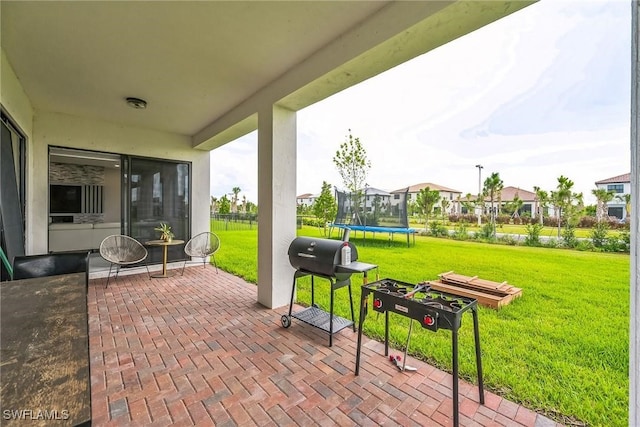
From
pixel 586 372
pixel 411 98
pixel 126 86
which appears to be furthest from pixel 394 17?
pixel 411 98

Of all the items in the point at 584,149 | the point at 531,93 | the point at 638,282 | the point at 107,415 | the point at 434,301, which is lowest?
the point at 107,415

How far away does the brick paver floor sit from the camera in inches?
63.9

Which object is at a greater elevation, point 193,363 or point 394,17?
point 394,17

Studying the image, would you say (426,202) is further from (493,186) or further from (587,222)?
(587,222)

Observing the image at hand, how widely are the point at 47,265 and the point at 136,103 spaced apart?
2.36 metres

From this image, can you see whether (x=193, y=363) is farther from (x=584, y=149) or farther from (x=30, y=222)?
(x=584, y=149)

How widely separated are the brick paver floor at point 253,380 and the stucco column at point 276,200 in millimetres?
443

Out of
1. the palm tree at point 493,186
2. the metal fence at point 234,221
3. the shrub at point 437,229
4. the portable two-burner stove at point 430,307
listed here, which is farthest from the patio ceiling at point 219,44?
the metal fence at point 234,221

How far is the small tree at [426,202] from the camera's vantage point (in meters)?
11.3

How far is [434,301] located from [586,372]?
1422 mm

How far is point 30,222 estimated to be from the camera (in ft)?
12.7

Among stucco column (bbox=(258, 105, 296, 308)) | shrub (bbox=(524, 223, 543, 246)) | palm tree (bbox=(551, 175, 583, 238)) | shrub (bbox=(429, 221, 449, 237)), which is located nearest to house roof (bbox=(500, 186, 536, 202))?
shrub (bbox=(429, 221, 449, 237))

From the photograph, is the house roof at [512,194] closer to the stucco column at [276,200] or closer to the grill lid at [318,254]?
the stucco column at [276,200]

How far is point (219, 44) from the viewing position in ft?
8.04
